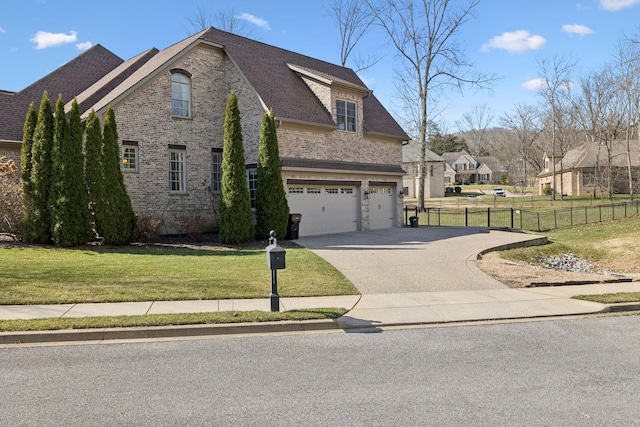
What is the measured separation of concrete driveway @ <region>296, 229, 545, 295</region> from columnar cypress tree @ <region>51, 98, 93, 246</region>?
7.65 meters

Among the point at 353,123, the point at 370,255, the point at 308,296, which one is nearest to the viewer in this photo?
the point at 308,296

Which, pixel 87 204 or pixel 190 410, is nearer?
pixel 190 410

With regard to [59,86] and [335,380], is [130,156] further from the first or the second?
[335,380]

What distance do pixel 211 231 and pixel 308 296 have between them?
11.3 m

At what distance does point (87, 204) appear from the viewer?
51.2ft

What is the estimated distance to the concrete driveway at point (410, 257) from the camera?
11086mm

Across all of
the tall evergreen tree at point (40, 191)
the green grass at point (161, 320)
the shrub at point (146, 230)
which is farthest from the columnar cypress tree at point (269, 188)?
the green grass at point (161, 320)

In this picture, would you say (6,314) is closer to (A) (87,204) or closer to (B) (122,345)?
(B) (122,345)

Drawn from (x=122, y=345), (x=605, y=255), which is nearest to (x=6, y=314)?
(x=122, y=345)

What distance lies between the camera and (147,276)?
10.6m

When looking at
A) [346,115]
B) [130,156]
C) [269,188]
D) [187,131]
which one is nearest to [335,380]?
[269,188]

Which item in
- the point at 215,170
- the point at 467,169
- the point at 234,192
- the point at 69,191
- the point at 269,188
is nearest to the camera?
the point at 69,191

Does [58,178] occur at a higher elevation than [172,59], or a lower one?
lower

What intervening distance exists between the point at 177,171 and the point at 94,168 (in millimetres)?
4151
